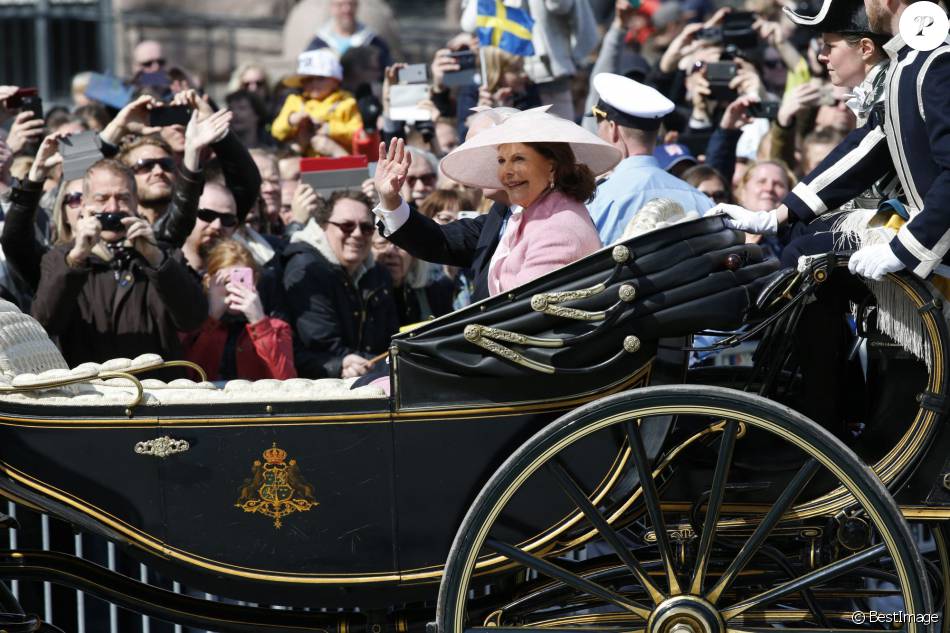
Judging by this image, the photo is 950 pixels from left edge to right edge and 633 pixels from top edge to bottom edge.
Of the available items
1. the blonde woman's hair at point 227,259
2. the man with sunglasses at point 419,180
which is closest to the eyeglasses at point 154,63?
the man with sunglasses at point 419,180

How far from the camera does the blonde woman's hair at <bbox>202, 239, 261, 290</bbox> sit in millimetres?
5852

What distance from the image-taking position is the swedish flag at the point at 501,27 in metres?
7.88

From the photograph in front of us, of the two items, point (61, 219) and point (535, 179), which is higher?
point (535, 179)

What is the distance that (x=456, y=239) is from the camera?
16.3 feet

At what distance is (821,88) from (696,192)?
9.03 feet

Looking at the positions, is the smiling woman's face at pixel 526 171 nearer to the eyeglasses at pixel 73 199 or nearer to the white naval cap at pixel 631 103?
the white naval cap at pixel 631 103

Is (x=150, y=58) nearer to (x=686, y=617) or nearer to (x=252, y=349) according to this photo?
(x=252, y=349)

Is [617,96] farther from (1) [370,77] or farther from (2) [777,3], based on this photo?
(2) [777,3]

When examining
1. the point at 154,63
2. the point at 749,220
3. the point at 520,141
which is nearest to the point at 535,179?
the point at 520,141

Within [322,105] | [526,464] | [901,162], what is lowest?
[322,105]

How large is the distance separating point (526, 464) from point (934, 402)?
1.14m

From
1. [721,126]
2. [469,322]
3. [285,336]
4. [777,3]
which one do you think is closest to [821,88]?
[721,126]

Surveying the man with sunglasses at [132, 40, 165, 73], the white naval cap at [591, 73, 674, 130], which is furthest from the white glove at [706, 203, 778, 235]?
the man with sunglasses at [132, 40, 165, 73]

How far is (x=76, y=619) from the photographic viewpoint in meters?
4.86
